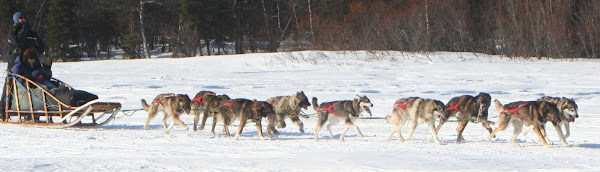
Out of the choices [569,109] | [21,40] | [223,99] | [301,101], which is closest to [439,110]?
[569,109]

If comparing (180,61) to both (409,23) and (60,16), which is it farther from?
(60,16)

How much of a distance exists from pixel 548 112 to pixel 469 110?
1.11 m

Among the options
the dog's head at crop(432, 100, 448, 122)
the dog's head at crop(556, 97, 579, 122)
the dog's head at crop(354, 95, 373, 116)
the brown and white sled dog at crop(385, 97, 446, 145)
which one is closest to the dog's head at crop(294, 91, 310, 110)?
the dog's head at crop(354, 95, 373, 116)

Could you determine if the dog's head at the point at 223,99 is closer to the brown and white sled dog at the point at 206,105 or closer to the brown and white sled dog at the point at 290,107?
the brown and white sled dog at the point at 206,105

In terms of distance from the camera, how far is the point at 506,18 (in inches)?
1082

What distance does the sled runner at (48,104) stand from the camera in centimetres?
930

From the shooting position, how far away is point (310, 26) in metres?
33.1

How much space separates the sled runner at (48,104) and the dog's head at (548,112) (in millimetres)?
5061

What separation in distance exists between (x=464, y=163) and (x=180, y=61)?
735 inches

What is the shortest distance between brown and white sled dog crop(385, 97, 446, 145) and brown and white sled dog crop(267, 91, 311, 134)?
1231 millimetres

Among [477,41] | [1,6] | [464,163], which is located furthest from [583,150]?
[1,6]

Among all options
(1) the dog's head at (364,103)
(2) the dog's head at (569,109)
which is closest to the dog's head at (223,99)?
(1) the dog's head at (364,103)

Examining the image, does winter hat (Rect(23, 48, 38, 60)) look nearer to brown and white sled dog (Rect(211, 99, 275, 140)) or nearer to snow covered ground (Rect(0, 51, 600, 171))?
snow covered ground (Rect(0, 51, 600, 171))

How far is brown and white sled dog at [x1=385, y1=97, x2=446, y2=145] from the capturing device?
816cm
